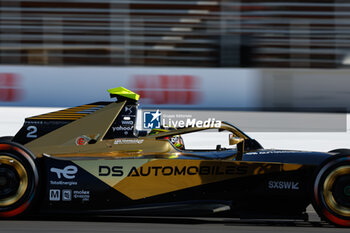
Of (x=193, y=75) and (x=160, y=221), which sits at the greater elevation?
(x=193, y=75)

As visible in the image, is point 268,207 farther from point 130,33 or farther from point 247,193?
point 130,33

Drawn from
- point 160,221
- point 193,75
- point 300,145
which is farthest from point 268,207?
point 193,75

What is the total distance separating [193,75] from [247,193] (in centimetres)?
645

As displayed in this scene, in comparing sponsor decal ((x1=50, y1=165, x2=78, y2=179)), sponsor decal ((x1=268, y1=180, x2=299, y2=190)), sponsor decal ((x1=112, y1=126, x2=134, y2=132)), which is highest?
sponsor decal ((x1=112, y1=126, x2=134, y2=132))

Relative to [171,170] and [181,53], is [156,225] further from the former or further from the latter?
[181,53]

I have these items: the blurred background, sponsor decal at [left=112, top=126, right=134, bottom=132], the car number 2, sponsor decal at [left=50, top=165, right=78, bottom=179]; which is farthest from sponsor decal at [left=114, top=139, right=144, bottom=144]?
the blurred background

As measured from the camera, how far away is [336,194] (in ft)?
16.0

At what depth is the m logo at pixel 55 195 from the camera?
4.91m

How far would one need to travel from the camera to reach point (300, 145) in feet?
28.6

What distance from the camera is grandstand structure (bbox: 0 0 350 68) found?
11695 millimetres

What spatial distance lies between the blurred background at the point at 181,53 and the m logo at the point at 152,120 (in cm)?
495

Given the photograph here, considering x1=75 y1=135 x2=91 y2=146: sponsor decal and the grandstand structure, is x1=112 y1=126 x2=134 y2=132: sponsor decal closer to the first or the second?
x1=75 y1=135 x2=91 y2=146: sponsor decal

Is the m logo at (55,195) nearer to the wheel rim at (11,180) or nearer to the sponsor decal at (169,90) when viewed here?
the wheel rim at (11,180)

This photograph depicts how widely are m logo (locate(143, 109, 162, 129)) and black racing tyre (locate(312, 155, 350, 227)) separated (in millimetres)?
1732
